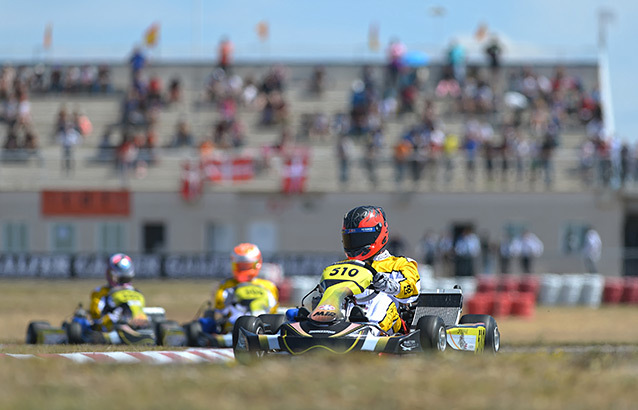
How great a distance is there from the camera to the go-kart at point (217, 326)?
13.2 metres

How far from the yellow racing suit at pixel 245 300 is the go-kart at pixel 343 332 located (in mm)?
3415

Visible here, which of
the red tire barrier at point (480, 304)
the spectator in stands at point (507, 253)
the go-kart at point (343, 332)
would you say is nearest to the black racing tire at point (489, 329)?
the go-kart at point (343, 332)

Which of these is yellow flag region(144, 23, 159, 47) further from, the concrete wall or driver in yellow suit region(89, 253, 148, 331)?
driver in yellow suit region(89, 253, 148, 331)

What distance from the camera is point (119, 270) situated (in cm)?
1461

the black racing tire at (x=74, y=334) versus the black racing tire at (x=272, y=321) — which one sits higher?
the black racing tire at (x=272, y=321)

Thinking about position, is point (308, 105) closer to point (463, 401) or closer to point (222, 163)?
point (222, 163)

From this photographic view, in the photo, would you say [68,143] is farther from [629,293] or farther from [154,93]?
[629,293]

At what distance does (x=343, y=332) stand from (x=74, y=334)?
252 inches

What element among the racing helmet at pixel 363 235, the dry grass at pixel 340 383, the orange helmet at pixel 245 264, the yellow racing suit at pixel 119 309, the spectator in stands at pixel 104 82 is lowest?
the yellow racing suit at pixel 119 309

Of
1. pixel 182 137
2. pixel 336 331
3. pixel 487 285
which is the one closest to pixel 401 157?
pixel 182 137

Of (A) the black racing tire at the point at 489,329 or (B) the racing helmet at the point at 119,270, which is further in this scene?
(B) the racing helmet at the point at 119,270

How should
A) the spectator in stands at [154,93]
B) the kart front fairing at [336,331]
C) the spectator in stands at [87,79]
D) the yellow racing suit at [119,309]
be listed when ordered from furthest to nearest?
the spectator in stands at [87,79], the spectator in stands at [154,93], the yellow racing suit at [119,309], the kart front fairing at [336,331]

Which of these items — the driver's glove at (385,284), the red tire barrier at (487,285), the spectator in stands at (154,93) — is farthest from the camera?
the spectator in stands at (154,93)

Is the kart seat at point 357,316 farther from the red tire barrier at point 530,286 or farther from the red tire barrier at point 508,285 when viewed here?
the red tire barrier at point 530,286
